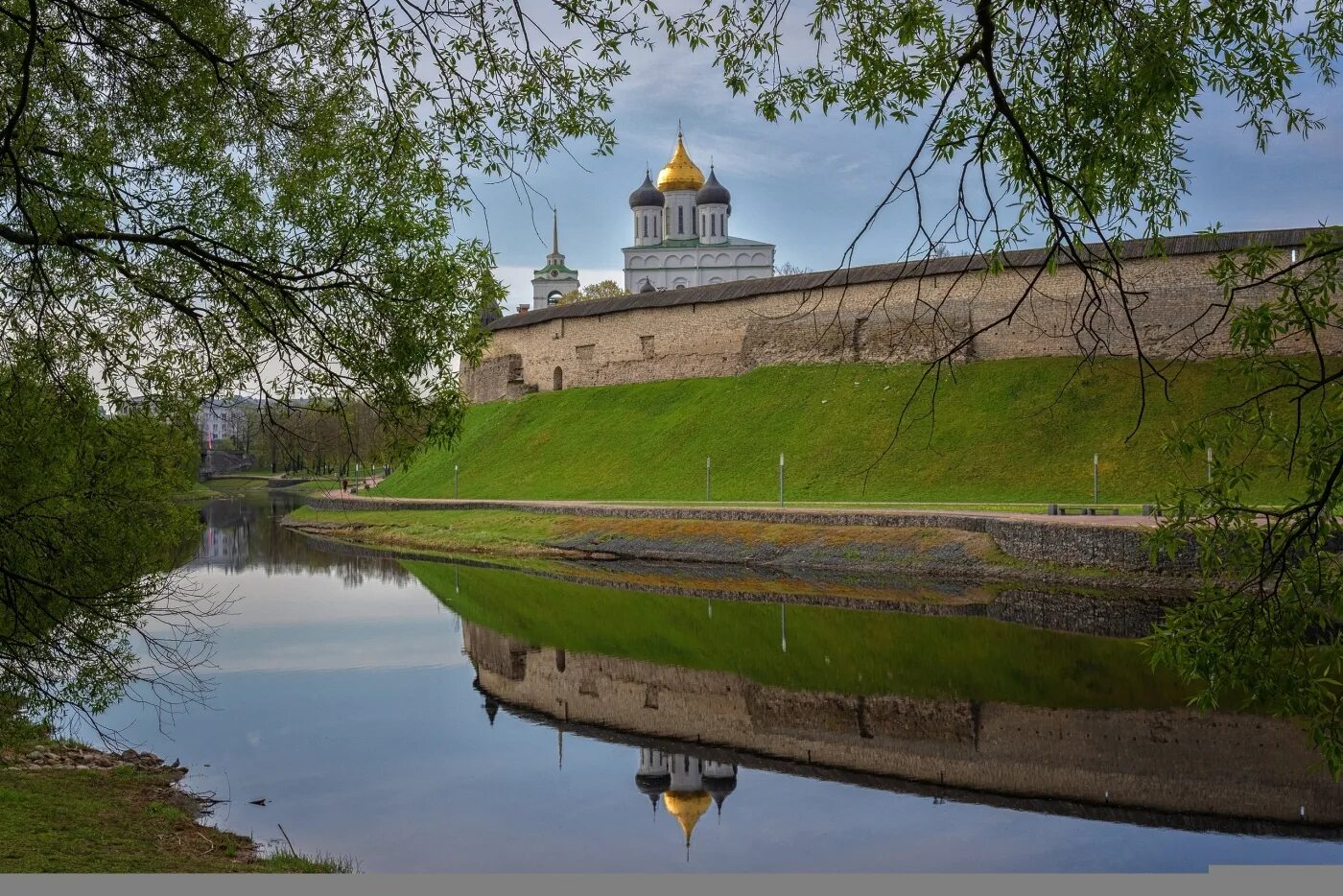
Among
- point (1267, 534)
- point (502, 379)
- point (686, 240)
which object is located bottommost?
point (1267, 534)

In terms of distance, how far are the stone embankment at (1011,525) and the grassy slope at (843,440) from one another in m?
3.83

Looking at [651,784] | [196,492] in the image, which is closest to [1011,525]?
[651,784]

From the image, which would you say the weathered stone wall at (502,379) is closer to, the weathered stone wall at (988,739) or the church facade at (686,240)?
the church facade at (686,240)

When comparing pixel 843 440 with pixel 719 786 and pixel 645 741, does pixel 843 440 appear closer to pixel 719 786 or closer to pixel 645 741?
pixel 645 741

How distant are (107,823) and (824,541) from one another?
18217 millimetres

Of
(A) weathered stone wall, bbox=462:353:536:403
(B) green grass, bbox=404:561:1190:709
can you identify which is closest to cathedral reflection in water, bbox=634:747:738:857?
(B) green grass, bbox=404:561:1190:709

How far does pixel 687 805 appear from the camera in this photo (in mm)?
10633

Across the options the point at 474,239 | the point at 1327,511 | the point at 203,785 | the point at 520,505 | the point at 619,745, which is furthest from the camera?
the point at 520,505

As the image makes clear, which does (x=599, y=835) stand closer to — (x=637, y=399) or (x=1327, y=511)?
(x=1327, y=511)

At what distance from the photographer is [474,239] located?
702 centimetres

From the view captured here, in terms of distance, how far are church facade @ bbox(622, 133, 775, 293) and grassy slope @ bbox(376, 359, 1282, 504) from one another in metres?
33.1

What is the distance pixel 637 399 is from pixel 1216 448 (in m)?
41.0

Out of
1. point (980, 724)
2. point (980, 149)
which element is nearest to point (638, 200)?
point (980, 724)

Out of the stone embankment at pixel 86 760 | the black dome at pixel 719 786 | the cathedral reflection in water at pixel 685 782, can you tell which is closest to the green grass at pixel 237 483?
the stone embankment at pixel 86 760
